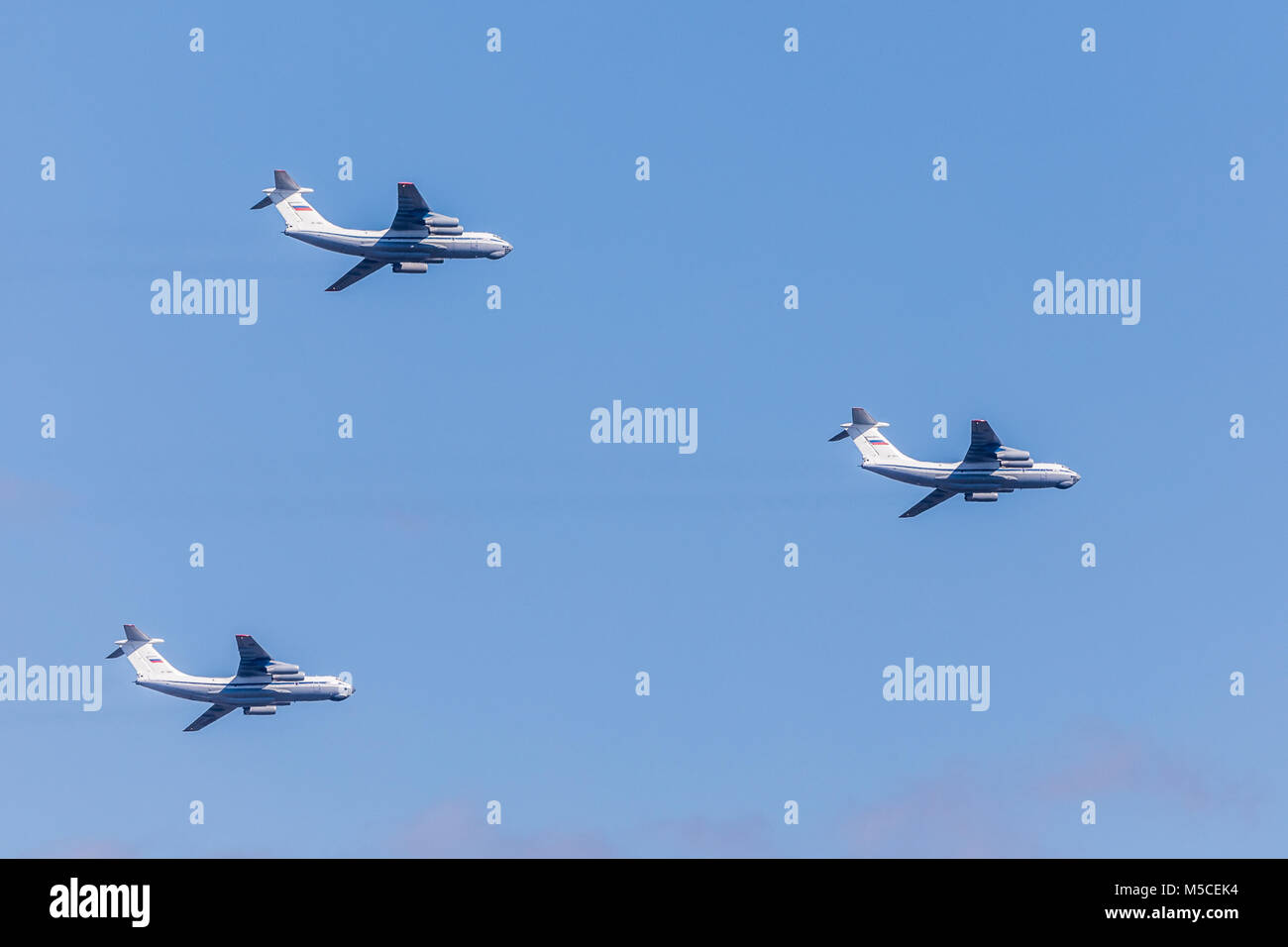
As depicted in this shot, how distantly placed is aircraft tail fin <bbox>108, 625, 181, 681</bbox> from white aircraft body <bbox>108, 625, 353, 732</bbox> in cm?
6

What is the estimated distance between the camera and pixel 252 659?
13512 centimetres

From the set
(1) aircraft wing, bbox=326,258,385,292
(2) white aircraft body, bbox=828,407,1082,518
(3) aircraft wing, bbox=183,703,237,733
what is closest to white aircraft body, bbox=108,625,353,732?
(3) aircraft wing, bbox=183,703,237,733

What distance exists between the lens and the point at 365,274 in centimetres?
12812

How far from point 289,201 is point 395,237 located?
24.3 feet

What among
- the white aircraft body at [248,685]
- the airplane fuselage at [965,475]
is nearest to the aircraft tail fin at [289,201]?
the white aircraft body at [248,685]

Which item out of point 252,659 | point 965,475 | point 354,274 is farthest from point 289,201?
point 965,475

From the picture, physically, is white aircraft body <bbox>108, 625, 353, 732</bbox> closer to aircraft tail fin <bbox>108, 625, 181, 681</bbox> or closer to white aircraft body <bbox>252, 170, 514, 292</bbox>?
aircraft tail fin <bbox>108, 625, 181, 681</bbox>

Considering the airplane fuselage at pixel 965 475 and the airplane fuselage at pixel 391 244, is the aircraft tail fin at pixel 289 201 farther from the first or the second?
the airplane fuselage at pixel 965 475

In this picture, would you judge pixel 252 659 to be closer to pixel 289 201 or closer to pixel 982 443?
pixel 289 201
